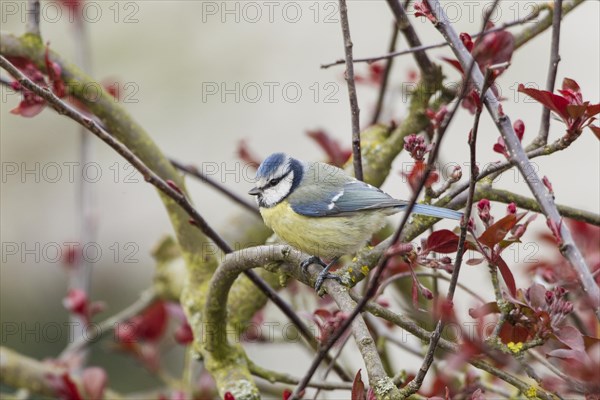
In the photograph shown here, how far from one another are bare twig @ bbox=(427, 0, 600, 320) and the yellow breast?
835mm

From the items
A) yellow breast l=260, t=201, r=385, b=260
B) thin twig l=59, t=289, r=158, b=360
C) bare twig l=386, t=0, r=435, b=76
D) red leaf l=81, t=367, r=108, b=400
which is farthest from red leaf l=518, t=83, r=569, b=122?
thin twig l=59, t=289, r=158, b=360

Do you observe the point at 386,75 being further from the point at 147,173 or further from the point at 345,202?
the point at 147,173

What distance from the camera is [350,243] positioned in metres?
2.16

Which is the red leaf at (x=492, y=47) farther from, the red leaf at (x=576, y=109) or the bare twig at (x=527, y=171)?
the red leaf at (x=576, y=109)

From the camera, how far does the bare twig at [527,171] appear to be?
1172 millimetres

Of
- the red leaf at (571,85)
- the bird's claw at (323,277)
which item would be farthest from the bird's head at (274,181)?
the red leaf at (571,85)

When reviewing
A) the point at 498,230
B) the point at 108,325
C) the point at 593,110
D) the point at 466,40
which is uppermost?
the point at 466,40

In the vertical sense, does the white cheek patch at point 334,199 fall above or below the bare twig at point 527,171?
below

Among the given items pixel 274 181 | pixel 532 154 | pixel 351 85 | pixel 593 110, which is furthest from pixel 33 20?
pixel 593 110

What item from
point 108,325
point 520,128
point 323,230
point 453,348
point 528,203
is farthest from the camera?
point 108,325

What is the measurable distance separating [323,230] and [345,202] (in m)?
0.11

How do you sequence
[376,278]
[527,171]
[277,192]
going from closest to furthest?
[376,278] → [527,171] → [277,192]

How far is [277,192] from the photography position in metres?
2.32

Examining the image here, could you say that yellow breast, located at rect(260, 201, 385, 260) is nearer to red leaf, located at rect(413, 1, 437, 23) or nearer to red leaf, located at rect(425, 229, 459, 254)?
red leaf, located at rect(425, 229, 459, 254)
